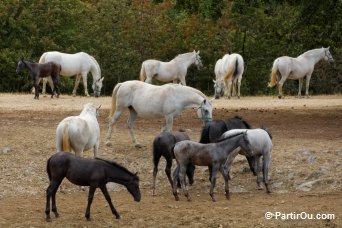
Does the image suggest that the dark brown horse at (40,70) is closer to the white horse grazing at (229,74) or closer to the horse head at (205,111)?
the white horse grazing at (229,74)

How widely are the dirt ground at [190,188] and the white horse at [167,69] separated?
701 cm

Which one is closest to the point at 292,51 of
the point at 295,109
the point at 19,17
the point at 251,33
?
the point at 251,33

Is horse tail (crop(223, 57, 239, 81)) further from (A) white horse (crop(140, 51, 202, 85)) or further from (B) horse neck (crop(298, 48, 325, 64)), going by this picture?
(B) horse neck (crop(298, 48, 325, 64))

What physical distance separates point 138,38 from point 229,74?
17.1 m

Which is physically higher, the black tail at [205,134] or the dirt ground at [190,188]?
the black tail at [205,134]

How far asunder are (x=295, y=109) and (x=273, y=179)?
9.22 metres

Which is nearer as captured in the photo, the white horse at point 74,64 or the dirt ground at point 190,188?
the dirt ground at point 190,188

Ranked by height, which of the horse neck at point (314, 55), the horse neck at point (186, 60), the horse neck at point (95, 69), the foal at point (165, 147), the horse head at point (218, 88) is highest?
the horse neck at point (314, 55)

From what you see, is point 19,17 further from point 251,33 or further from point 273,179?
point 273,179

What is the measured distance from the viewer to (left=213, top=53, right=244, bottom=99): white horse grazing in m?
28.9

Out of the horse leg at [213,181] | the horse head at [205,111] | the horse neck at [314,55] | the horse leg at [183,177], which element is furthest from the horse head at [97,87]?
the horse leg at [213,181]

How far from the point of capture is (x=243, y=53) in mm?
45125

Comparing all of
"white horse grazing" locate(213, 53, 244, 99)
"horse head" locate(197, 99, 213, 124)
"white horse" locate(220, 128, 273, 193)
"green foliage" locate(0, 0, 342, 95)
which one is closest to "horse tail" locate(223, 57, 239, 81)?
"white horse grazing" locate(213, 53, 244, 99)

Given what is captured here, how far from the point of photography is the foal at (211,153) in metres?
13.3
